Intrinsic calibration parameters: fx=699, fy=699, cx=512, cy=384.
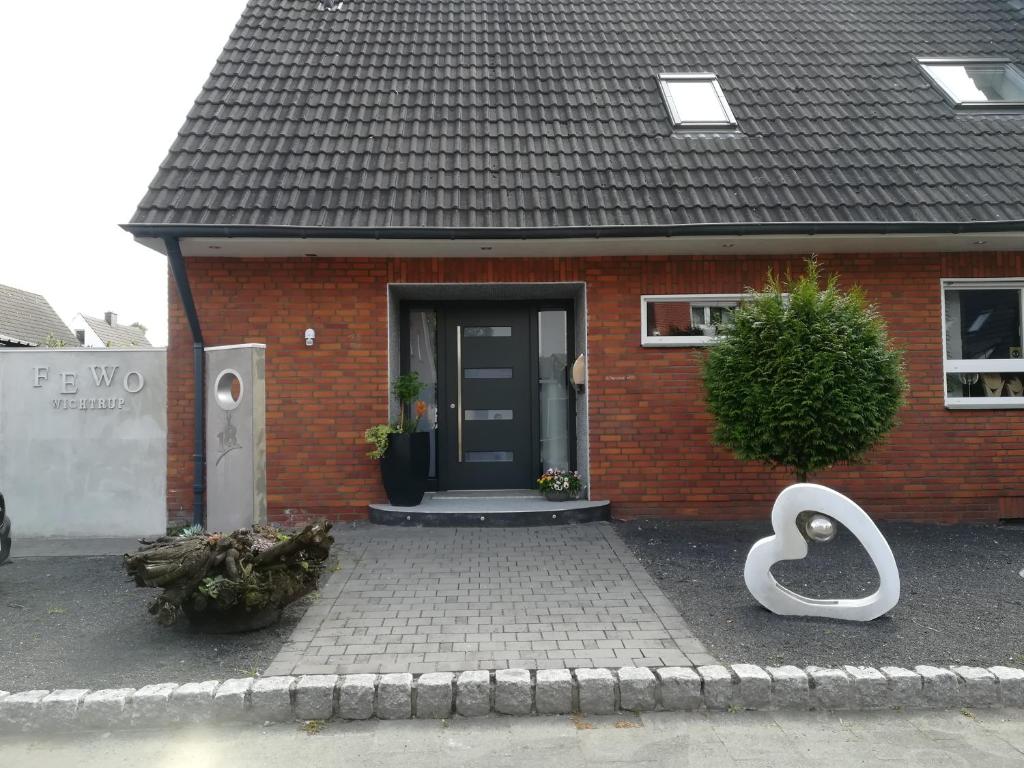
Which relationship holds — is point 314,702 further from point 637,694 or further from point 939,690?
point 939,690

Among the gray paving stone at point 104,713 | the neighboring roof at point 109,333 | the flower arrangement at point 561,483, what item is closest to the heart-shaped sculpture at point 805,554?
the flower arrangement at point 561,483

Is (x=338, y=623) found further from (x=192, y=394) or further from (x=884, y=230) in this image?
(x=884, y=230)

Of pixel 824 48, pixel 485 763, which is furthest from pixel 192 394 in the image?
pixel 824 48

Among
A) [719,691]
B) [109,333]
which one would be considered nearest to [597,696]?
[719,691]

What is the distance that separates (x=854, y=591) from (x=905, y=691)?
159cm

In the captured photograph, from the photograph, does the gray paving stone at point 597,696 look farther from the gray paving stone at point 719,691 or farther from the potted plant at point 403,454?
the potted plant at point 403,454

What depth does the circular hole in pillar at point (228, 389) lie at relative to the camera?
5.67 metres

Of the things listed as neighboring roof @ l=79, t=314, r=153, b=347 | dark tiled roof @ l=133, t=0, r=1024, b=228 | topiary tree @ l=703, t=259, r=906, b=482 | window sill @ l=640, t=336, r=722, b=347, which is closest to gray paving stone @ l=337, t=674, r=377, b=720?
topiary tree @ l=703, t=259, r=906, b=482

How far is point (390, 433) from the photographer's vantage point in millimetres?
7418

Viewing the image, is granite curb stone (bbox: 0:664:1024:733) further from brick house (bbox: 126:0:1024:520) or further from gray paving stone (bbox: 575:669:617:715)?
brick house (bbox: 126:0:1024:520)

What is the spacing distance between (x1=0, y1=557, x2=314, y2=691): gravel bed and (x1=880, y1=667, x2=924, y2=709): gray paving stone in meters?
3.40

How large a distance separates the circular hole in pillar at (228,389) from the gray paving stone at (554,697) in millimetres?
3447

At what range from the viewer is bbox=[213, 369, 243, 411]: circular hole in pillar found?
567 centimetres

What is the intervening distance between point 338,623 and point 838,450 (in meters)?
4.30
